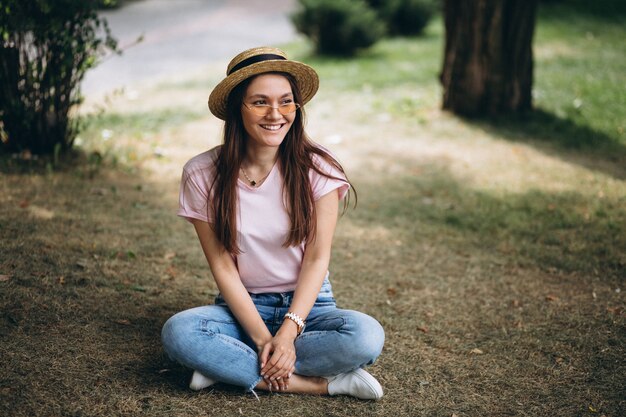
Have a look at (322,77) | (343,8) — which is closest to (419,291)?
(322,77)

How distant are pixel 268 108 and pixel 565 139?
4837mm

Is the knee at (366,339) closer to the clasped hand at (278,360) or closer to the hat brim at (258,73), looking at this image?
Result: the clasped hand at (278,360)

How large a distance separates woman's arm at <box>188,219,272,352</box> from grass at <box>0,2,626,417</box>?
0.90 feet

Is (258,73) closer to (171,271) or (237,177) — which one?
(237,177)

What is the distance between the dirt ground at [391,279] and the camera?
9.29 feet

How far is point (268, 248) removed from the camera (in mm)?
2957

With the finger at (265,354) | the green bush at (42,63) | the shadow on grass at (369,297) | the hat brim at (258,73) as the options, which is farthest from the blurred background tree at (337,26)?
the finger at (265,354)

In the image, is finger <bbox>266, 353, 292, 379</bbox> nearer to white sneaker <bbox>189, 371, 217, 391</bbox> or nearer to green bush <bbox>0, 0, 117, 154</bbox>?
white sneaker <bbox>189, 371, 217, 391</bbox>

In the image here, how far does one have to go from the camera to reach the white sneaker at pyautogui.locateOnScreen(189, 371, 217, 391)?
2789 millimetres

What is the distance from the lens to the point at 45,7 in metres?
4.70

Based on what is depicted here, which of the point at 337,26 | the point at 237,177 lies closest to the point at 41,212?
the point at 237,177

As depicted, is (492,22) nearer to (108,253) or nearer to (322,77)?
(322,77)

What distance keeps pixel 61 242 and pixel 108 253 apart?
0.96 feet

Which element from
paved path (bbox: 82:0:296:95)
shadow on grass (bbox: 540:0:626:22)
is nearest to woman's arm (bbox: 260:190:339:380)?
paved path (bbox: 82:0:296:95)
